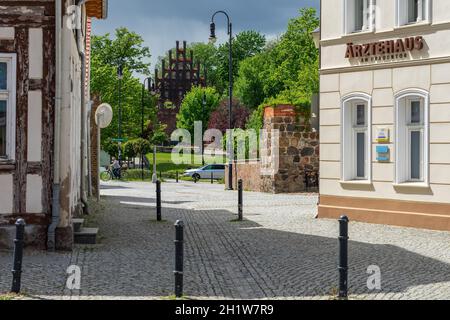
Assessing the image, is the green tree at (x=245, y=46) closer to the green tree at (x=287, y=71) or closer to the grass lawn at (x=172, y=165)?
the green tree at (x=287, y=71)

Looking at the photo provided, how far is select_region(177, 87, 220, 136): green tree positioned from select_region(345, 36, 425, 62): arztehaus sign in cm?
7962

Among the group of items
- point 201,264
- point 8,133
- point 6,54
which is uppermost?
point 6,54

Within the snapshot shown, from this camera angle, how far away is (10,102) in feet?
43.9

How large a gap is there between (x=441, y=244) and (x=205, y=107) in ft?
277

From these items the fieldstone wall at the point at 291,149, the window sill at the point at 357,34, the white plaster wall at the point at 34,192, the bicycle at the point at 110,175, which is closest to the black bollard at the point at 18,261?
the white plaster wall at the point at 34,192

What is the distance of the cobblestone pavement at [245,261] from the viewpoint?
31.9ft

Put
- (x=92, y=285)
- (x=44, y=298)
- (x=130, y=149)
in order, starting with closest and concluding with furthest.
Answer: (x=44, y=298) < (x=92, y=285) < (x=130, y=149)

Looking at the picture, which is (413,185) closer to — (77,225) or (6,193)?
(77,225)

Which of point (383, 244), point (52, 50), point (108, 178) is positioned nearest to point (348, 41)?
point (383, 244)

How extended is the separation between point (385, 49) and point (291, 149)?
1423 cm

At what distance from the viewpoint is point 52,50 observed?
13.4 m


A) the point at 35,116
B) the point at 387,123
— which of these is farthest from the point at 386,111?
the point at 35,116

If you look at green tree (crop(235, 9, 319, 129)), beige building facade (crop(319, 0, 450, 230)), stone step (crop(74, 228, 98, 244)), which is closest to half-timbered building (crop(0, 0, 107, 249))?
stone step (crop(74, 228, 98, 244))

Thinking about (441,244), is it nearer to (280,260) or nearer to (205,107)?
(280,260)
